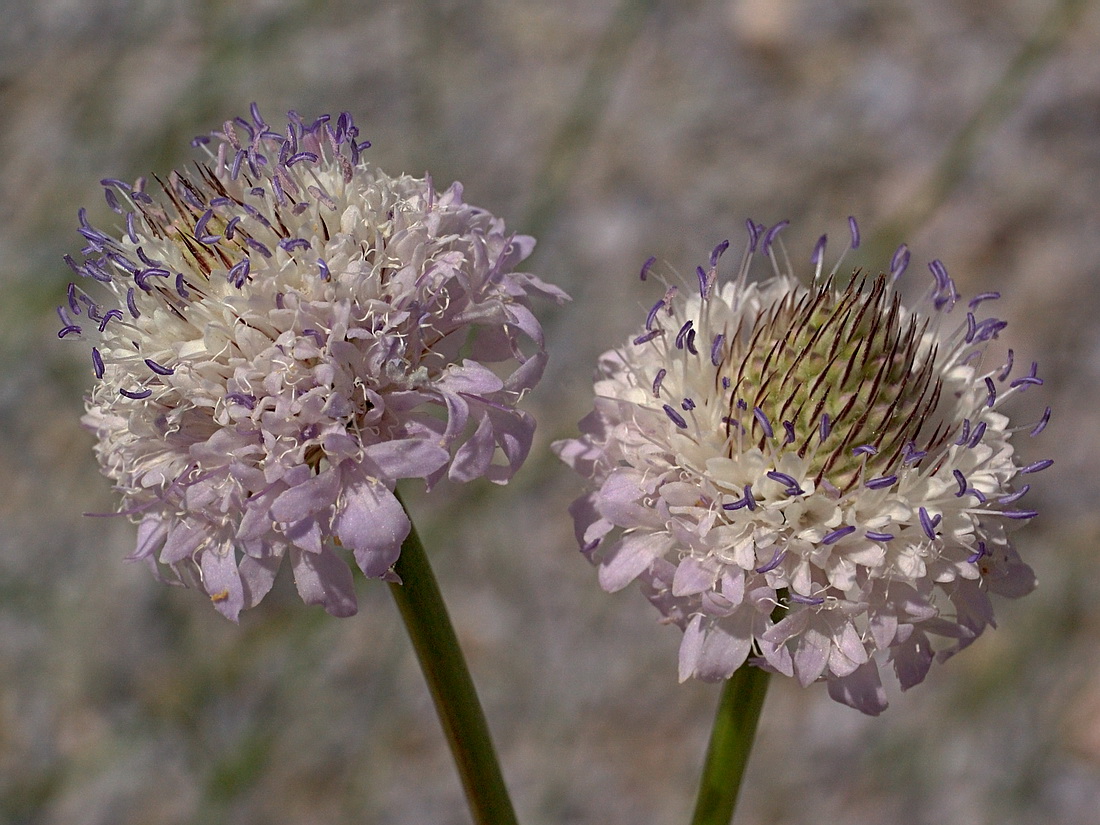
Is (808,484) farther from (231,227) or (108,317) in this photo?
(108,317)

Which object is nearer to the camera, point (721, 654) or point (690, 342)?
point (721, 654)

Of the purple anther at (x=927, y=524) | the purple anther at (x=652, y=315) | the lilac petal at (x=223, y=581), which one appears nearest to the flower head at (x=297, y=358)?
the lilac petal at (x=223, y=581)

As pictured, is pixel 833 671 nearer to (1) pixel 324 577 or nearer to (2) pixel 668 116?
(1) pixel 324 577

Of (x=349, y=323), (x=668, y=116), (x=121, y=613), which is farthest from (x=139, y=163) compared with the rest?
(x=349, y=323)

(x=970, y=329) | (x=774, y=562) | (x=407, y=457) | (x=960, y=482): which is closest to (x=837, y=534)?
(x=774, y=562)

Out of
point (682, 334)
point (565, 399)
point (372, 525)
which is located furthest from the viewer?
point (565, 399)

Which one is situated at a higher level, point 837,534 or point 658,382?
point 658,382

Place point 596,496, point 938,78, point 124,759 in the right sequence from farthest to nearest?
point 938,78
point 124,759
point 596,496
